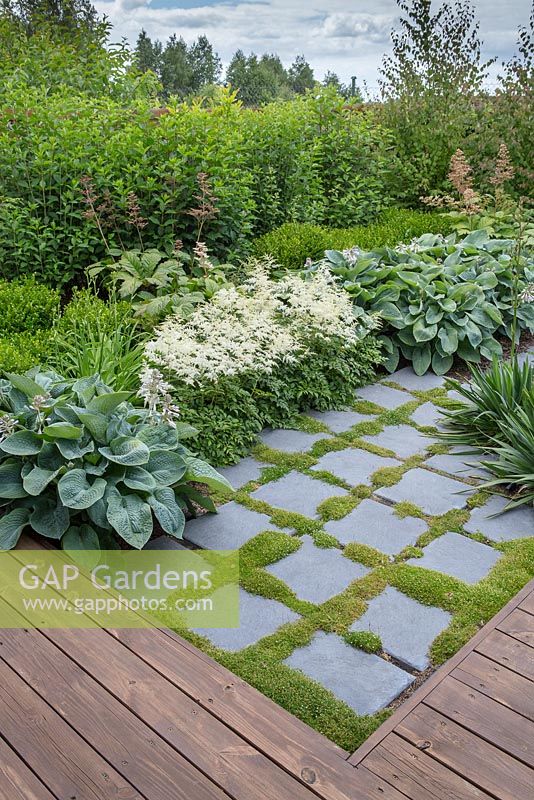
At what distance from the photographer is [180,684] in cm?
187

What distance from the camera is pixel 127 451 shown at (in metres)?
2.64

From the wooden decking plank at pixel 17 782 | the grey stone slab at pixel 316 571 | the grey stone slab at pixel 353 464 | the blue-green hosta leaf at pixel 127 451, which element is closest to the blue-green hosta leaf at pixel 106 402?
the blue-green hosta leaf at pixel 127 451

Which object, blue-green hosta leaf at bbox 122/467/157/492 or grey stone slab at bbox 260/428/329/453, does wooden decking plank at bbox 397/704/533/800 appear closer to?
blue-green hosta leaf at bbox 122/467/157/492

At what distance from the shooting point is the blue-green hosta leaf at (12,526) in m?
2.51

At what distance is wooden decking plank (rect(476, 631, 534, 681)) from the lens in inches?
79.9

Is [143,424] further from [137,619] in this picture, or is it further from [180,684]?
[180,684]

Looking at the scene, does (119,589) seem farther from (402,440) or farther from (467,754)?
(402,440)

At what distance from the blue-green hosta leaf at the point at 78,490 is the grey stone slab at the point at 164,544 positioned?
315 millimetres

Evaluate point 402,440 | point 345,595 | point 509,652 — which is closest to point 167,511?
point 345,595

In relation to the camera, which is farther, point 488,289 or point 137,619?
point 488,289

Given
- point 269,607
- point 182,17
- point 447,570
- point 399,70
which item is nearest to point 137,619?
point 269,607

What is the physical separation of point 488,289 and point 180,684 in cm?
371

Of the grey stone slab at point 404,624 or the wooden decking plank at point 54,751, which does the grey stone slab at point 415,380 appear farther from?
the wooden decking plank at point 54,751

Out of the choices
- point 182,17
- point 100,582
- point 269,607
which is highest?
point 182,17
